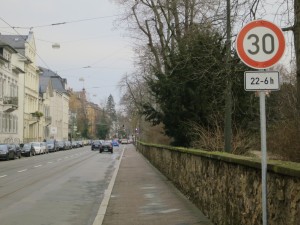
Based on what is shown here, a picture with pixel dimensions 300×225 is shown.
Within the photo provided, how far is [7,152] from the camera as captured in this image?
42.5 metres

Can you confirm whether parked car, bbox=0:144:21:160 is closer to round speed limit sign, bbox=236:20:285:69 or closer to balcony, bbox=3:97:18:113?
balcony, bbox=3:97:18:113

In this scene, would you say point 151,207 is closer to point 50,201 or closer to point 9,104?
point 50,201

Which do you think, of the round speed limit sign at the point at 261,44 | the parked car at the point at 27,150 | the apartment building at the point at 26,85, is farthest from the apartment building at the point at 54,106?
the round speed limit sign at the point at 261,44

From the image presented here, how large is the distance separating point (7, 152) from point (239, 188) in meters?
37.6

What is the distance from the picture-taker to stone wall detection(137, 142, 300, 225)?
5.45 meters

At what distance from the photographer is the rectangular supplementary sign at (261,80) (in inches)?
237

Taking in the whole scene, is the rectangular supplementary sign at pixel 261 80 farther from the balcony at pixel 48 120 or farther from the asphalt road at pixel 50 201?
the balcony at pixel 48 120

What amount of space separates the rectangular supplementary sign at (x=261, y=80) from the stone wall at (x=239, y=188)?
0.93m

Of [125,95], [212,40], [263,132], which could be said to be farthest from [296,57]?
[125,95]

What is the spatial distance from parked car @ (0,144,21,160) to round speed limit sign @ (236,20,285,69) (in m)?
38.0

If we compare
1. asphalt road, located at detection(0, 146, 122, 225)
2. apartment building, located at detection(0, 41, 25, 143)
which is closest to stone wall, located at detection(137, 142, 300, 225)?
asphalt road, located at detection(0, 146, 122, 225)

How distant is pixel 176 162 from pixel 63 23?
58.8 ft

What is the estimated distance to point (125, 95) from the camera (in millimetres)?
77062

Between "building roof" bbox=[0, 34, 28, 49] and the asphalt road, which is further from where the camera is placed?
"building roof" bbox=[0, 34, 28, 49]
